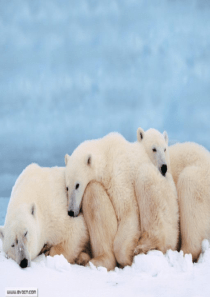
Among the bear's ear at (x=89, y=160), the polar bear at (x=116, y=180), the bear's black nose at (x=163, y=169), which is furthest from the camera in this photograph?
the bear's black nose at (x=163, y=169)

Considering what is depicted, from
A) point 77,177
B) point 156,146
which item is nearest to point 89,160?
point 77,177

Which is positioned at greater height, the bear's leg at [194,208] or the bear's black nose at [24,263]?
the bear's leg at [194,208]

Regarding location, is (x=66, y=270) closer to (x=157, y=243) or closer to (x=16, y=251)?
(x=16, y=251)

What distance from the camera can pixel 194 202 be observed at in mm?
5930

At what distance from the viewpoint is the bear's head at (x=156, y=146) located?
247 inches

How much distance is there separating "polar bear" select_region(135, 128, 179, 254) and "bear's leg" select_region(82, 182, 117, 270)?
1.62 feet

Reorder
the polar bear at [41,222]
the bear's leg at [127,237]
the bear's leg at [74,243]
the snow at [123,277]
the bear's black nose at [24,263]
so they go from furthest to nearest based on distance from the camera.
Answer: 1. the bear's leg at [74,243]
2. the bear's leg at [127,237]
3. the polar bear at [41,222]
4. the bear's black nose at [24,263]
5. the snow at [123,277]

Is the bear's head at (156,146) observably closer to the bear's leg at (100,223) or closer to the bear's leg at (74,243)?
the bear's leg at (100,223)

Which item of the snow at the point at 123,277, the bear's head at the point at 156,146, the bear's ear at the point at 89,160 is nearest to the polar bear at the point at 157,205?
the bear's head at the point at 156,146

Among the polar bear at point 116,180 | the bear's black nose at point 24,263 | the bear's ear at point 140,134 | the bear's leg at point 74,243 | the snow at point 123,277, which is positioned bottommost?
the snow at point 123,277

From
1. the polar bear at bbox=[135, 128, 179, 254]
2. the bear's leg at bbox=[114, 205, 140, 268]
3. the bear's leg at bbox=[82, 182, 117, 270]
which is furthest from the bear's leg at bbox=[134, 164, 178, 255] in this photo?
the bear's leg at bbox=[82, 182, 117, 270]

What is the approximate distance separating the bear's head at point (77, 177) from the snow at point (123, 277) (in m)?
1.04

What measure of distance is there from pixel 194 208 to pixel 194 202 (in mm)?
107

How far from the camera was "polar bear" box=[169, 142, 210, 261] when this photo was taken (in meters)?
5.79
